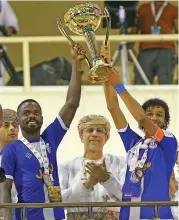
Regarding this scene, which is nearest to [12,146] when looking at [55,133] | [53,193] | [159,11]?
[55,133]

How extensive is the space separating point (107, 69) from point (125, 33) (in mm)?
4536

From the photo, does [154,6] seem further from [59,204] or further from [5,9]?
[59,204]

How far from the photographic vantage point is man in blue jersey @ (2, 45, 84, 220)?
760 centimetres

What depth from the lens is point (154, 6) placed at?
11.9 m

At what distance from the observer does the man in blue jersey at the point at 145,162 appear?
7.46m

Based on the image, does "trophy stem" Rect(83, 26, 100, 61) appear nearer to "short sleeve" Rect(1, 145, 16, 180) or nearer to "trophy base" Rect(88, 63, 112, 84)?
"trophy base" Rect(88, 63, 112, 84)

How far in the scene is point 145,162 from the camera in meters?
7.53

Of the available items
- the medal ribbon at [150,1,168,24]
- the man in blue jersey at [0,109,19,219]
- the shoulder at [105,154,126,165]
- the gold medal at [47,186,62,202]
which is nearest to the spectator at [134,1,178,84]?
the medal ribbon at [150,1,168,24]

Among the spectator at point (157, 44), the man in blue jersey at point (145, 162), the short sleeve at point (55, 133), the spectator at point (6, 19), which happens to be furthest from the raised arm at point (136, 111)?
the spectator at point (6, 19)

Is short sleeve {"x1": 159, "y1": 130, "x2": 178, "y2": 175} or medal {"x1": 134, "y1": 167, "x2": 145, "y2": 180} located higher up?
short sleeve {"x1": 159, "y1": 130, "x2": 178, "y2": 175}

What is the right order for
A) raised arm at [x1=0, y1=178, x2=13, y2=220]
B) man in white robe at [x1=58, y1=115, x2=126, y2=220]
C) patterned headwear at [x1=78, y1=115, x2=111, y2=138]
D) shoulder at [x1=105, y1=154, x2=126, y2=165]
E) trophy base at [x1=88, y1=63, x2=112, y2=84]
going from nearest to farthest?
trophy base at [x1=88, y1=63, x2=112, y2=84] → raised arm at [x1=0, y1=178, x2=13, y2=220] → man in white robe at [x1=58, y1=115, x2=126, y2=220] → patterned headwear at [x1=78, y1=115, x2=111, y2=138] → shoulder at [x1=105, y1=154, x2=126, y2=165]

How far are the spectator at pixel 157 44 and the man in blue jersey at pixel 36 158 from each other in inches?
154

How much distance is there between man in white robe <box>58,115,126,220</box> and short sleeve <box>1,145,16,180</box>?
0.54 m

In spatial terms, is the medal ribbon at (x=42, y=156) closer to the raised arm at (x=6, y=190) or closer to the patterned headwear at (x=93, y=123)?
the raised arm at (x=6, y=190)
